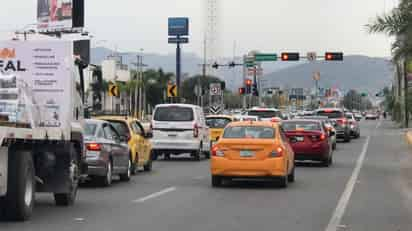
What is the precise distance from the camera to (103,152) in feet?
63.4

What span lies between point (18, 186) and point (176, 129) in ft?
57.0

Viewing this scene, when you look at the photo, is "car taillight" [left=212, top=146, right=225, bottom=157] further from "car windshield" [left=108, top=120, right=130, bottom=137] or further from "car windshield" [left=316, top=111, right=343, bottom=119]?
"car windshield" [left=316, top=111, right=343, bottom=119]

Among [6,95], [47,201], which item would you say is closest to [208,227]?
[6,95]

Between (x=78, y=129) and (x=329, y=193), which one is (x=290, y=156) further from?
(x=78, y=129)

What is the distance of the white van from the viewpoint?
30281 mm

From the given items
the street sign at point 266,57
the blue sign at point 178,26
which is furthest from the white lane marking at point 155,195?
the street sign at point 266,57

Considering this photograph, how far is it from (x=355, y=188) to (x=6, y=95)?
10.2m

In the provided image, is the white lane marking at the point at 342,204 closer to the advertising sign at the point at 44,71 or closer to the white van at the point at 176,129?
the advertising sign at the point at 44,71

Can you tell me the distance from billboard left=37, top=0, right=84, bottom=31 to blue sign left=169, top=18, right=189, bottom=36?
30.1ft

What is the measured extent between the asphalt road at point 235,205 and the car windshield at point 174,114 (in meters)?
5.65

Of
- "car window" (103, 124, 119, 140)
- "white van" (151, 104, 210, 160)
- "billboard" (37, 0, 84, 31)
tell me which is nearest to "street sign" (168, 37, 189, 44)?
"billboard" (37, 0, 84, 31)

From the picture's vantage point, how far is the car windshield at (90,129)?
19.7 meters

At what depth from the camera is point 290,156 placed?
68.8 feet

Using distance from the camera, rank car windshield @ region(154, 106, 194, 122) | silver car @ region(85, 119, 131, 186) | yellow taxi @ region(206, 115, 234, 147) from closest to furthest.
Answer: silver car @ region(85, 119, 131, 186) → car windshield @ region(154, 106, 194, 122) → yellow taxi @ region(206, 115, 234, 147)
